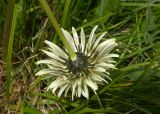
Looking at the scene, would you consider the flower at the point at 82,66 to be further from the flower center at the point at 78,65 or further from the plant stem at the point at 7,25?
the plant stem at the point at 7,25

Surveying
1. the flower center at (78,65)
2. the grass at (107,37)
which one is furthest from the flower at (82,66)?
the grass at (107,37)

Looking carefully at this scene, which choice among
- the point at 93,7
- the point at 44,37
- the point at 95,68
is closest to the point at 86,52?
the point at 95,68

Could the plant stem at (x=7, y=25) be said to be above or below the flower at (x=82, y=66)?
above

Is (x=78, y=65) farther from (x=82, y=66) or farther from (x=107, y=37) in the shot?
(x=107, y=37)

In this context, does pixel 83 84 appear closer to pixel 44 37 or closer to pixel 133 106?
pixel 133 106

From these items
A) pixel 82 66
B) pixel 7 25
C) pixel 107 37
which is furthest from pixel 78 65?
pixel 107 37

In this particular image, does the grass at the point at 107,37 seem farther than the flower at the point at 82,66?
Yes
